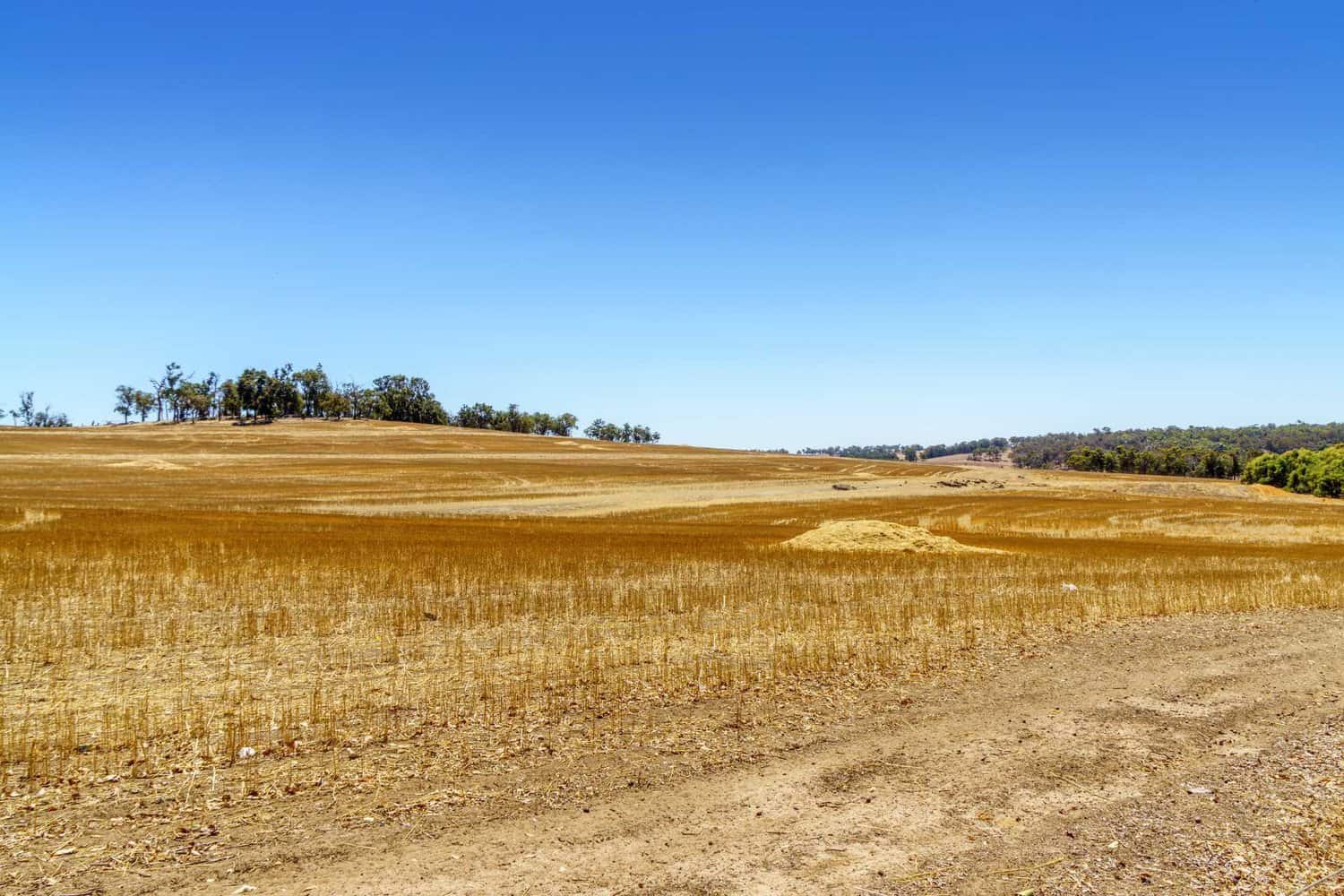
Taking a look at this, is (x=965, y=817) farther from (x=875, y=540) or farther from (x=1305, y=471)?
(x=1305, y=471)

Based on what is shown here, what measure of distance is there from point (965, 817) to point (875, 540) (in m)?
29.7

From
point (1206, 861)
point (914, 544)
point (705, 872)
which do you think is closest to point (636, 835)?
point (705, 872)

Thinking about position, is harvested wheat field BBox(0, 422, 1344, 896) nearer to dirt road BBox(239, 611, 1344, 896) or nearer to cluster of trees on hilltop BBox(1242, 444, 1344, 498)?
dirt road BBox(239, 611, 1344, 896)

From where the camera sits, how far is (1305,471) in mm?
124688

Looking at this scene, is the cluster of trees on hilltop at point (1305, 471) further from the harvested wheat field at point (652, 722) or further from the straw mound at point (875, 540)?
the straw mound at point (875, 540)

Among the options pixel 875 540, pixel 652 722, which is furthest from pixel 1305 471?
pixel 652 722

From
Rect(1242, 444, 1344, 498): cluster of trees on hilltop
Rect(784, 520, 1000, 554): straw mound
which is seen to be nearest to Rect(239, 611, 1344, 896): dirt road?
Rect(784, 520, 1000, 554): straw mound

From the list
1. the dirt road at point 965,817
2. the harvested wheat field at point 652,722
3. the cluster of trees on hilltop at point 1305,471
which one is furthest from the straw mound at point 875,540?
the cluster of trees on hilltop at point 1305,471

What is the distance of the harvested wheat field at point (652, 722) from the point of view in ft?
24.9

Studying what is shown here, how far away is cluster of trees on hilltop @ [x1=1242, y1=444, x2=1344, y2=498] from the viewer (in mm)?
114625

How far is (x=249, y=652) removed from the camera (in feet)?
52.1

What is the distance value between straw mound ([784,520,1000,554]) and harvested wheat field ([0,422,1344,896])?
4831 millimetres

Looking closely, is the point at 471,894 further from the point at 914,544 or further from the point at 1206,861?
the point at 914,544

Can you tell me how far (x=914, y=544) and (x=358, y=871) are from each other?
3364cm
